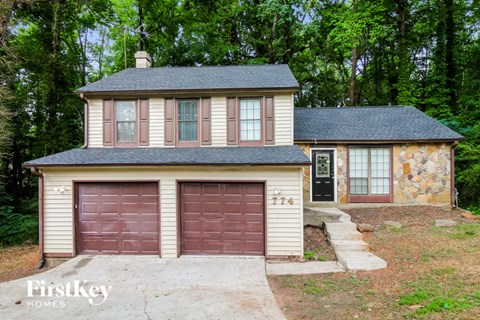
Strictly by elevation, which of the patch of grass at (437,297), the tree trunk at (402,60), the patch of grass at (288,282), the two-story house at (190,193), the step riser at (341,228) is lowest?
the patch of grass at (288,282)

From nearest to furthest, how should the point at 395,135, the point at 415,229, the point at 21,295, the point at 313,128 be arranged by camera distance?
the point at 21,295 → the point at 415,229 → the point at 395,135 → the point at 313,128

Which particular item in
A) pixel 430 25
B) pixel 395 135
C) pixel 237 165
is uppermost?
pixel 430 25

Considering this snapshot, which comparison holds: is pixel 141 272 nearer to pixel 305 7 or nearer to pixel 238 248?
pixel 238 248

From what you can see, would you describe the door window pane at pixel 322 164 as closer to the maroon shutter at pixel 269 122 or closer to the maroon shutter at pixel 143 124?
the maroon shutter at pixel 269 122

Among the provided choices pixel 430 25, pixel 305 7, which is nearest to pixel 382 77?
pixel 430 25

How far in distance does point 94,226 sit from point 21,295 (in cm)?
252

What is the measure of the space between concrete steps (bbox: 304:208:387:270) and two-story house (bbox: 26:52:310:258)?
45.7 inches

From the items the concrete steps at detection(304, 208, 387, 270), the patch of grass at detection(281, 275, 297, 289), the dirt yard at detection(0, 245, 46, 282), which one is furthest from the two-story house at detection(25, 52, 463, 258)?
the patch of grass at detection(281, 275, 297, 289)

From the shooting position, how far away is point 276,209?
7.89m

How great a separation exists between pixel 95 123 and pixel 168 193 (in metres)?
3.81

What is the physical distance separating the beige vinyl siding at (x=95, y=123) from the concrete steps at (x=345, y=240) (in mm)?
7426

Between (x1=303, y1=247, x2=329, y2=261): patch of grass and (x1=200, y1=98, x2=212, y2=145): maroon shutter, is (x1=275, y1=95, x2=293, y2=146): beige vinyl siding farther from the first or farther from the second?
(x1=303, y1=247, x2=329, y2=261): patch of grass

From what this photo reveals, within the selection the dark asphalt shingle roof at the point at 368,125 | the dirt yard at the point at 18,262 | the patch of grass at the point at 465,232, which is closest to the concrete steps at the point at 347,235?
the patch of grass at the point at 465,232

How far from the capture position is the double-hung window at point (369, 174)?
37.7 ft
